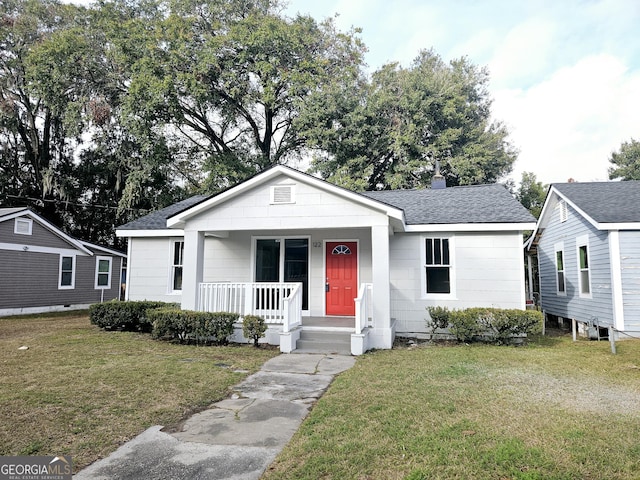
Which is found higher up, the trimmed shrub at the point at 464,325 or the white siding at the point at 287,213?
the white siding at the point at 287,213

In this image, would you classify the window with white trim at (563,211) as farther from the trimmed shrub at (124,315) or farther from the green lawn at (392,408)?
the trimmed shrub at (124,315)

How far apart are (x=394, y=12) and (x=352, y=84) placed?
453 inches

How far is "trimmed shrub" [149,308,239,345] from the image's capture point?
8.66 m

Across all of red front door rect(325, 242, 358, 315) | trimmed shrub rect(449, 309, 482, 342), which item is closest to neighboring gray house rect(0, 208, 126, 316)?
red front door rect(325, 242, 358, 315)

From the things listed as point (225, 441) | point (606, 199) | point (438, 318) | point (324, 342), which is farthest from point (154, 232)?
point (606, 199)

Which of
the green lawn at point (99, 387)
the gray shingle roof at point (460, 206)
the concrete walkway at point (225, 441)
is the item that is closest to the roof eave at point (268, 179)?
the gray shingle roof at point (460, 206)

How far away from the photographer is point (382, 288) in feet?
27.6

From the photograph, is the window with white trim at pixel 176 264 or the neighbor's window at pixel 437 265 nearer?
the neighbor's window at pixel 437 265

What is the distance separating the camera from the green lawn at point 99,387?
12.3ft

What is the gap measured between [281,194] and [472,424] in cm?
642

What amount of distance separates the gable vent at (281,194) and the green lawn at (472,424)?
4.16m

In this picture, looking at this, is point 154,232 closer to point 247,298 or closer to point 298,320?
point 247,298

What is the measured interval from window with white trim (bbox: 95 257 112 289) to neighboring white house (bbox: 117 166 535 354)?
8838 mm

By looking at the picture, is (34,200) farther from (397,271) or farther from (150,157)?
(397,271)
